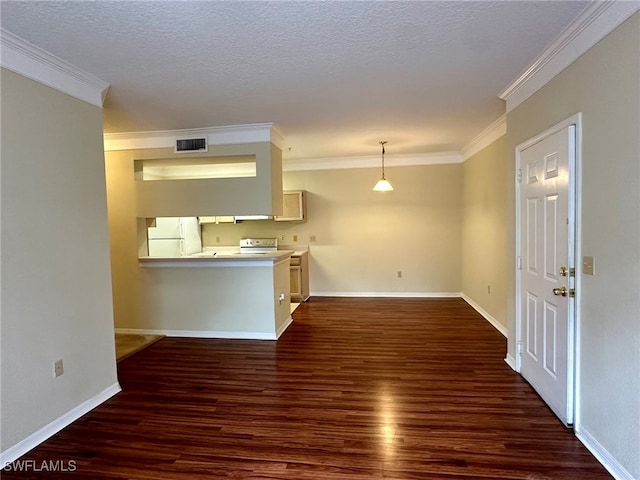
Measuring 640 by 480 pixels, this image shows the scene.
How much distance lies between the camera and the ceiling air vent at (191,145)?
4332 mm

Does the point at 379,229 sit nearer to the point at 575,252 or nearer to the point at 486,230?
the point at 486,230

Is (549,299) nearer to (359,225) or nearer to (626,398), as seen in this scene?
(626,398)

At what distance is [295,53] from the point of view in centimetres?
242

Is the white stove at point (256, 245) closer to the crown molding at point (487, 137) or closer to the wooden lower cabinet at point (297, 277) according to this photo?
the wooden lower cabinet at point (297, 277)

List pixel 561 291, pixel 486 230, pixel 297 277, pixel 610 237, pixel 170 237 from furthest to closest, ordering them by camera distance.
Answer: pixel 297 277 → pixel 170 237 → pixel 486 230 → pixel 561 291 → pixel 610 237

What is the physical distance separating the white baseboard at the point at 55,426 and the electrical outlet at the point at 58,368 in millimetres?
306

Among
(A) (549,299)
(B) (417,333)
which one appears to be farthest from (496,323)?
(A) (549,299)

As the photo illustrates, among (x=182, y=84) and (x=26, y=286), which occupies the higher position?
(x=182, y=84)

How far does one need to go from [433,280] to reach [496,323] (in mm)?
1900

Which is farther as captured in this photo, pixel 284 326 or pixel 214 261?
pixel 284 326

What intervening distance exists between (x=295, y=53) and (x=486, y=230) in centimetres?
368

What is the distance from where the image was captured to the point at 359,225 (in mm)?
6633

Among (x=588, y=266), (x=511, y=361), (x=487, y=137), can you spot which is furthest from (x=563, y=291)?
(x=487, y=137)

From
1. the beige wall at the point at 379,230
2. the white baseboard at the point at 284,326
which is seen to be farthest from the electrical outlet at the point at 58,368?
the beige wall at the point at 379,230
